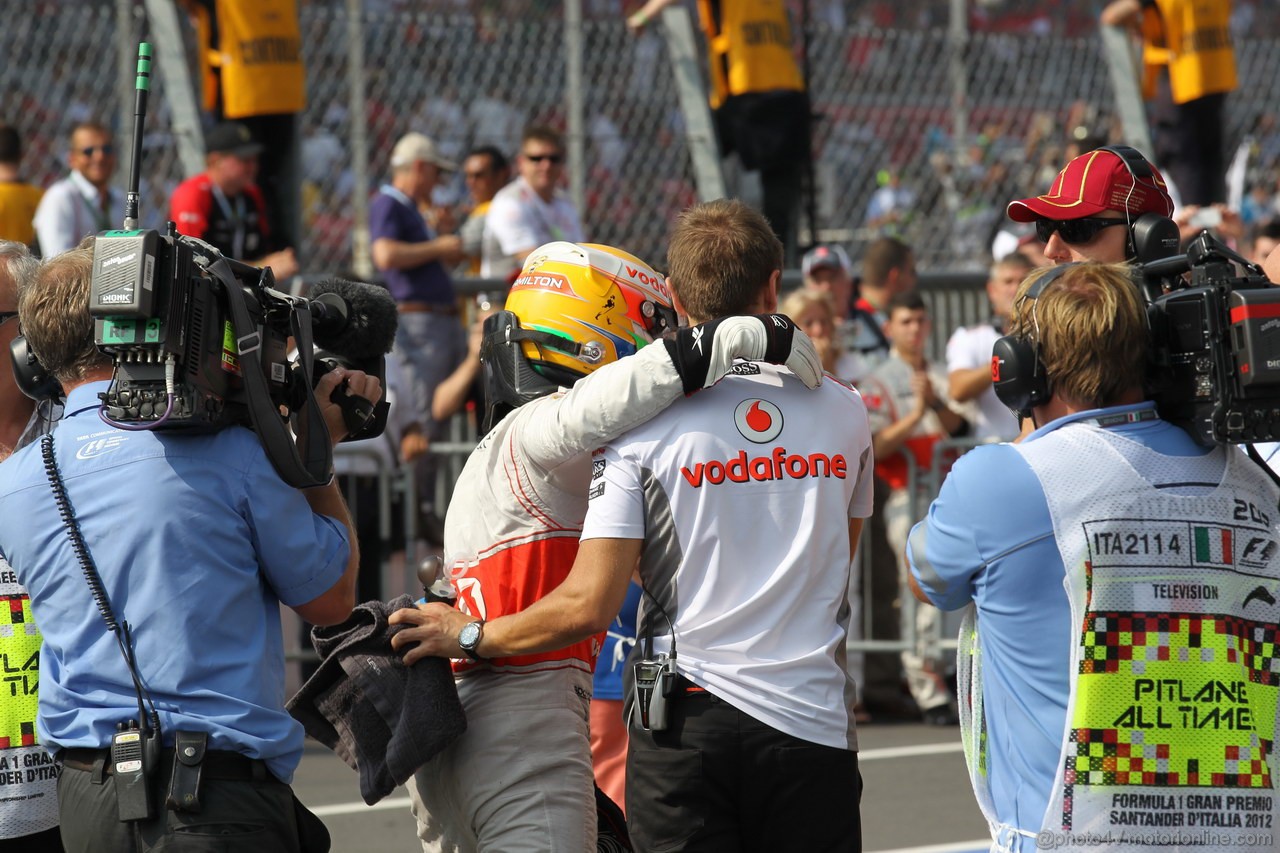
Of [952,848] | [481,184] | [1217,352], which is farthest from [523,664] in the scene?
[481,184]

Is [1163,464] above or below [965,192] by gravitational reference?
below

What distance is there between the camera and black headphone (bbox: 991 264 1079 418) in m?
2.92

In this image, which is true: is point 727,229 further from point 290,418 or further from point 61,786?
point 61,786

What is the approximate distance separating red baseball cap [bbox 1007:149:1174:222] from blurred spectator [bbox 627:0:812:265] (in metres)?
5.33

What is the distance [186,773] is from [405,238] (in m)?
5.95

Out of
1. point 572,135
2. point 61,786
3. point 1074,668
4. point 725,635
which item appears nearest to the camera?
point 1074,668

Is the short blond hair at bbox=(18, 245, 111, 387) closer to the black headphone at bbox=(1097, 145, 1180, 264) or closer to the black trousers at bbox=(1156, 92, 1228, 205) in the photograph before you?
the black headphone at bbox=(1097, 145, 1180, 264)

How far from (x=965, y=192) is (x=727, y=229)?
8.94 m

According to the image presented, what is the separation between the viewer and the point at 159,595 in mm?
2920

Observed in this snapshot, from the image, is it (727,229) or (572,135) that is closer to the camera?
(727,229)

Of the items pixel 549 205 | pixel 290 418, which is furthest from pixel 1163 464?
pixel 549 205

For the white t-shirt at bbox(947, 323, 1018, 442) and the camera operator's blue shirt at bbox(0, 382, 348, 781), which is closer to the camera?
the camera operator's blue shirt at bbox(0, 382, 348, 781)

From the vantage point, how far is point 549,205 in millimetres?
9039

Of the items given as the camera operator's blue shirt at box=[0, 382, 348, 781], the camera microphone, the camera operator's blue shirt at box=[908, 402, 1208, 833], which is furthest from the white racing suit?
the camera operator's blue shirt at box=[908, 402, 1208, 833]
